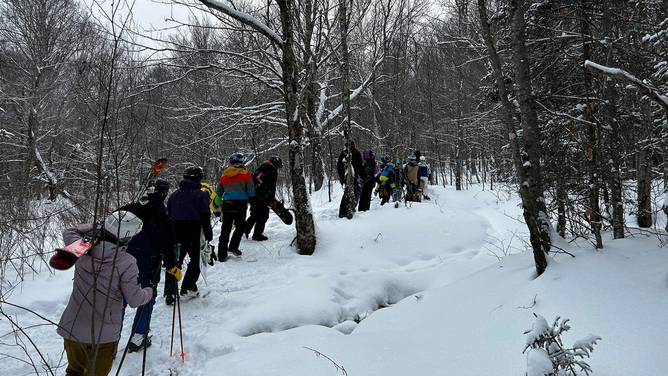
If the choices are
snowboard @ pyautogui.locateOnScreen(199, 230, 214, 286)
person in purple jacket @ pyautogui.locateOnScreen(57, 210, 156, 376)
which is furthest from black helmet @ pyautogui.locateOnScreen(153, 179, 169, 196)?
person in purple jacket @ pyautogui.locateOnScreen(57, 210, 156, 376)

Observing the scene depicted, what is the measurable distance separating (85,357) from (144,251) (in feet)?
4.83

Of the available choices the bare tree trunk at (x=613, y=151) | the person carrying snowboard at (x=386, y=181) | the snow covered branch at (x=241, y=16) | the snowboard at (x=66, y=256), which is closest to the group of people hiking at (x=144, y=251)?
the snowboard at (x=66, y=256)

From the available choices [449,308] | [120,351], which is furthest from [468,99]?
[120,351]

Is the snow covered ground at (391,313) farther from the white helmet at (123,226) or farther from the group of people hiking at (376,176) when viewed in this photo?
the group of people hiking at (376,176)

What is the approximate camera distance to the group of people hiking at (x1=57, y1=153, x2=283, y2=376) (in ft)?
8.14

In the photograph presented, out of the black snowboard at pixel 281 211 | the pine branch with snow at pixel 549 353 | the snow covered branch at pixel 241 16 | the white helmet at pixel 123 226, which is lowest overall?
the pine branch with snow at pixel 549 353

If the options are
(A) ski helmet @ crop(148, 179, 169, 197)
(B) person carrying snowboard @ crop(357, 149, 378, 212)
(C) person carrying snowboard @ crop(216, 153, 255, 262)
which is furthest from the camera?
(B) person carrying snowboard @ crop(357, 149, 378, 212)

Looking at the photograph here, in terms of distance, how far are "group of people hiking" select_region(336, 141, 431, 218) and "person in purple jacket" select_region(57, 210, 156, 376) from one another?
19.9 ft

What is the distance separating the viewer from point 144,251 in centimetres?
391

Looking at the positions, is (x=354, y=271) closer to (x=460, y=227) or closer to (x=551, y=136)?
(x=460, y=227)

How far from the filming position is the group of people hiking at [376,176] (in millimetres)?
9227

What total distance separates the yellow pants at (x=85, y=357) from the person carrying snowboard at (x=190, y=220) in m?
2.10

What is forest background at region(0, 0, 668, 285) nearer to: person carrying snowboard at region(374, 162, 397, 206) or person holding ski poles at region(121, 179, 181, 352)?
person holding ski poles at region(121, 179, 181, 352)

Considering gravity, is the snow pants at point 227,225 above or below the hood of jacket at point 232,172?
below
